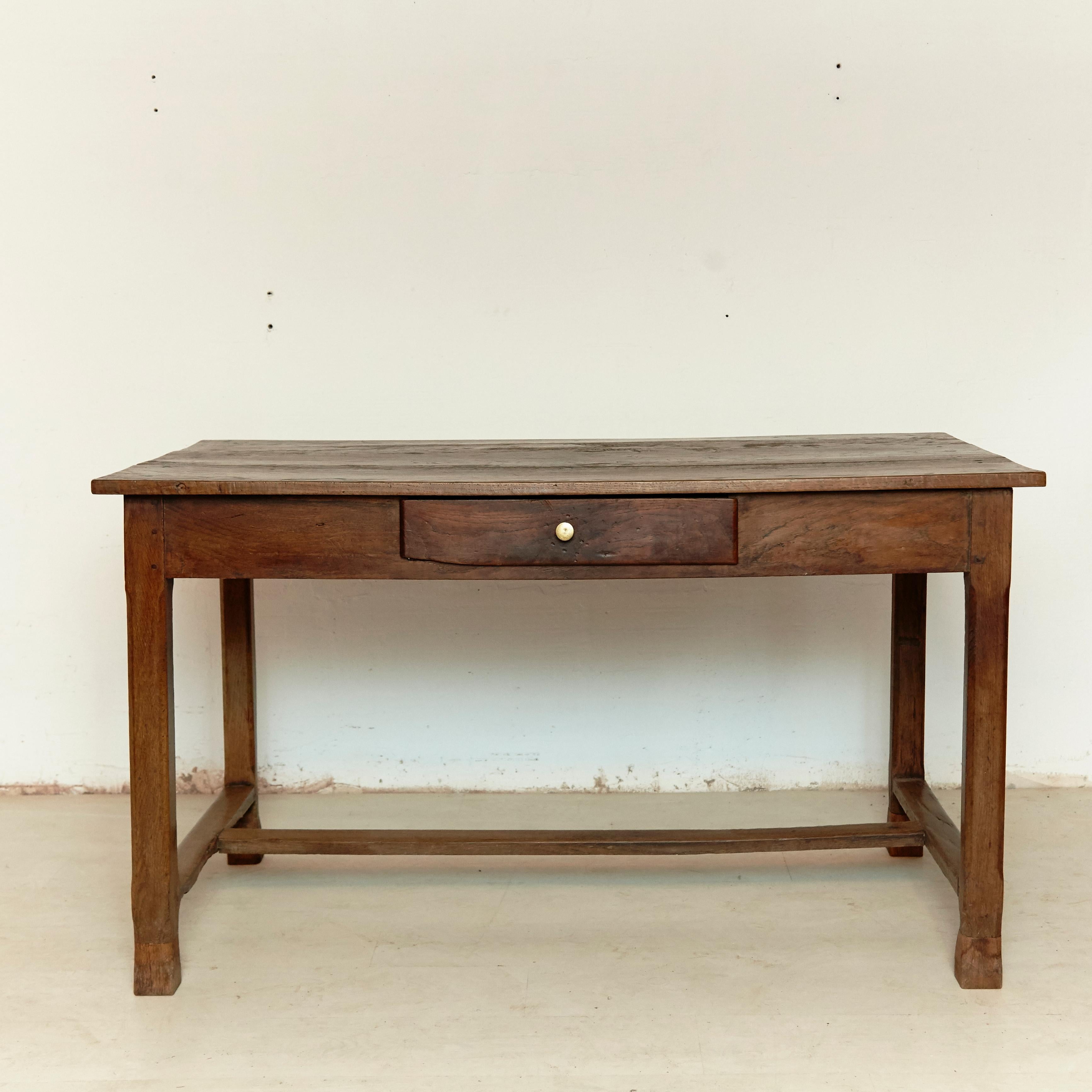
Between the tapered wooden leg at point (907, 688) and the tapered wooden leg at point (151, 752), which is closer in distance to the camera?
the tapered wooden leg at point (151, 752)

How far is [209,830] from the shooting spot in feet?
8.45

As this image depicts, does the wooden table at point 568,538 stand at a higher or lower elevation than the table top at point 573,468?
lower

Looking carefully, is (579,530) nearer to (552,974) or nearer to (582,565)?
(582,565)

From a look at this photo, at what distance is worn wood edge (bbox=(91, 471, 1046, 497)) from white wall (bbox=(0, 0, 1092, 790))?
1118mm

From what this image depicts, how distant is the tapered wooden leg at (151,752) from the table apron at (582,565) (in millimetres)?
49

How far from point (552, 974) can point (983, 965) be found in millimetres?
815

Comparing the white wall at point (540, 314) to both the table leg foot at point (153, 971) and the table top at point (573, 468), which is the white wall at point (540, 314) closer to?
the table top at point (573, 468)

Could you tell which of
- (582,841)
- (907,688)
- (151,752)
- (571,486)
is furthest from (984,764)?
(151,752)

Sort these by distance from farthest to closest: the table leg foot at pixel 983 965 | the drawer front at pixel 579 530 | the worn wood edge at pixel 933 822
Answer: the worn wood edge at pixel 933 822 < the table leg foot at pixel 983 965 < the drawer front at pixel 579 530

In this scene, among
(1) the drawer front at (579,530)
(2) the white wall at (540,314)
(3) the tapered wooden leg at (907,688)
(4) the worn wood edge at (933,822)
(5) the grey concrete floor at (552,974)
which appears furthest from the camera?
(2) the white wall at (540,314)

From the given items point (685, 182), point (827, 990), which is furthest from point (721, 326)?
point (827, 990)

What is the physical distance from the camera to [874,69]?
120 inches

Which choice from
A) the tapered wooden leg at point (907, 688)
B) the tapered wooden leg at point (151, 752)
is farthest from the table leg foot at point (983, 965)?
the tapered wooden leg at point (151, 752)

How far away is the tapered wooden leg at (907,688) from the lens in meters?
2.75
